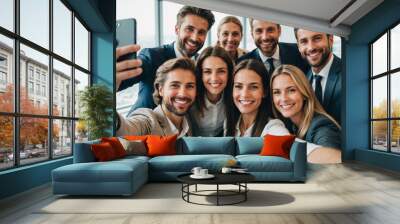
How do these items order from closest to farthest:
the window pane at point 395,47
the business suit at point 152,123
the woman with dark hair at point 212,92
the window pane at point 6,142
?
the window pane at point 6,142
the window pane at point 395,47
the business suit at point 152,123
the woman with dark hair at point 212,92

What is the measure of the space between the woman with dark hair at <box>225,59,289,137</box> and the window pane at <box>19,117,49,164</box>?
443 centimetres

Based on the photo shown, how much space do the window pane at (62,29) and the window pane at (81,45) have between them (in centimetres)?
38

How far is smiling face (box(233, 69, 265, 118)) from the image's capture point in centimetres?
912

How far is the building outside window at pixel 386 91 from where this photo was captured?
7.87 metres

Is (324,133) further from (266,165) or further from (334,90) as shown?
(266,165)

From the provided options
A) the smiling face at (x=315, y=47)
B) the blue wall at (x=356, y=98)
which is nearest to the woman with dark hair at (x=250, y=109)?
the smiling face at (x=315, y=47)

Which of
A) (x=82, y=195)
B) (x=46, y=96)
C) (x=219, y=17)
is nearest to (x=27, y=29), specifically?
(x=46, y=96)

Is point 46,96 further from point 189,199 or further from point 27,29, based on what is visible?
point 189,199

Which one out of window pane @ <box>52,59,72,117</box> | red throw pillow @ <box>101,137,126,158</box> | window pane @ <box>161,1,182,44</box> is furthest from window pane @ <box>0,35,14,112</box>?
window pane @ <box>161,1,182,44</box>

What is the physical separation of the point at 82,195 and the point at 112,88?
4103 mm

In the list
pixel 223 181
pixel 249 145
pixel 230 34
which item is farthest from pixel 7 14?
pixel 230 34

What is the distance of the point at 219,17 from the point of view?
9250 mm

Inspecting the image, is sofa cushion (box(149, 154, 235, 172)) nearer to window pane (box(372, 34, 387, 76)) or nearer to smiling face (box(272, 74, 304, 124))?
smiling face (box(272, 74, 304, 124))

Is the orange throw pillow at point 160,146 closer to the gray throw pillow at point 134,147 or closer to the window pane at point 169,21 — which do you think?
the gray throw pillow at point 134,147
